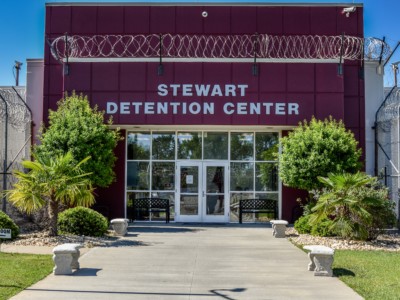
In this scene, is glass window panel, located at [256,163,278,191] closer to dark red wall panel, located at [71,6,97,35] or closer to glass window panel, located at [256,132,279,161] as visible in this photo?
glass window panel, located at [256,132,279,161]

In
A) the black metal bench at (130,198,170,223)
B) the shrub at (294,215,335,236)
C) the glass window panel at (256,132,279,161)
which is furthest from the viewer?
the glass window panel at (256,132,279,161)

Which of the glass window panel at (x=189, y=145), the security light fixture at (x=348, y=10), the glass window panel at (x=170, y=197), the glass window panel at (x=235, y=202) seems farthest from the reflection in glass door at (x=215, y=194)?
the security light fixture at (x=348, y=10)

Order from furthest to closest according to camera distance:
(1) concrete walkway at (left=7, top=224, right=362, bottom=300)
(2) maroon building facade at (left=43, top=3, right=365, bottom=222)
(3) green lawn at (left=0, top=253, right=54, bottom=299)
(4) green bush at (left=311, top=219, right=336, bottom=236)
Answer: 1. (2) maroon building facade at (left=43, top=3, right=365, bottom=222)
2. (4) green bush at (left=311, top=219, right=336, bottom=236)
3. (3) green lawn at (left=0, top=253, right=54, bottom=299)
4. (1) concrete walkway at (left=7, top=224, right=362, bottom=300)

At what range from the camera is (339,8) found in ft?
66.4

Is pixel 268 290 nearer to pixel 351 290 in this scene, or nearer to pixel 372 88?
pixel 351 290

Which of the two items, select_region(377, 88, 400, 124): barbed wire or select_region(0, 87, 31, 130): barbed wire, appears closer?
select_region(0, 87, 31, 130): barbed wire

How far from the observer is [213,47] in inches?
782

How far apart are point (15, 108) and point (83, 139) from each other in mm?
4283

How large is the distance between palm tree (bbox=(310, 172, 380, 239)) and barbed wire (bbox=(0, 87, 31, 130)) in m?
11.3

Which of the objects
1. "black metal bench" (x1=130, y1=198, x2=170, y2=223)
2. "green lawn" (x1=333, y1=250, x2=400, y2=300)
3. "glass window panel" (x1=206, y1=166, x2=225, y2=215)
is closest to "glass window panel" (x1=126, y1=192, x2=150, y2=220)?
"black metal bench" (x1=130, y1=198, x2=170, y2=223)

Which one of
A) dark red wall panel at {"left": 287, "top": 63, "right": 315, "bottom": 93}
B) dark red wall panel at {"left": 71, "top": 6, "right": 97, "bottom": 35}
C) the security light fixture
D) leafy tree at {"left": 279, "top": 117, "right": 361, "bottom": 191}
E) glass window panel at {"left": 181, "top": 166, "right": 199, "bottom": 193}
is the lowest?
glass window panel at {"left": 181, "top": 166, "right": 199, "bottom": 193}

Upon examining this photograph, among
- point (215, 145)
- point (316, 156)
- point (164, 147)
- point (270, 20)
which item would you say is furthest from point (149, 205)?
point (270, 20)

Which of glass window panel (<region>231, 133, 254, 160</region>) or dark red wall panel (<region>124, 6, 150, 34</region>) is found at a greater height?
dark red wall panel (<region>124, 6, 150, 34</region>)

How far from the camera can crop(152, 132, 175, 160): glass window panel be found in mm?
19750
